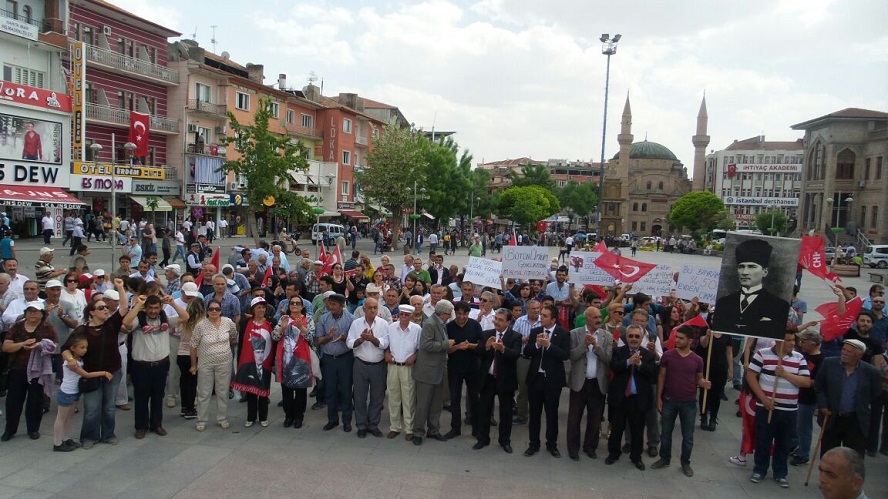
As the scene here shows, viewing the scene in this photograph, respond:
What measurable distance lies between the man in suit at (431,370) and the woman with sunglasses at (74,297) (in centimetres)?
461

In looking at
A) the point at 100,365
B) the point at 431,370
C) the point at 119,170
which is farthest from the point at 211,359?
the point at 119,170

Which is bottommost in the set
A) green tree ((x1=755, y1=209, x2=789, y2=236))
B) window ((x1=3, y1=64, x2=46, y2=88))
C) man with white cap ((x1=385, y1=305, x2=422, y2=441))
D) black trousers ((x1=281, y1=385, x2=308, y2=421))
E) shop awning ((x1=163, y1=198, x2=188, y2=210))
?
black trousers ((x1=281, y1=385, x2=308, y2=421))

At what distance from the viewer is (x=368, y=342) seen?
801cm

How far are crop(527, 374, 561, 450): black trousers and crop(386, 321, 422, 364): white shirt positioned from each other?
151 centimetres

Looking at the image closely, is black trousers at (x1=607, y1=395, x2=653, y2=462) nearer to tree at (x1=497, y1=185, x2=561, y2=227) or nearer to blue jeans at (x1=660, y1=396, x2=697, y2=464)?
blue jeans at (x1=660, y1=396, x2=697, y2=464)

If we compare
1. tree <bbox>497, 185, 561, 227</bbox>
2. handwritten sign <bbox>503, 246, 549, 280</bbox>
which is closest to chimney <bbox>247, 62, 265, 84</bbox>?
tree <bbox>497, 185, 561, 227</bbox>

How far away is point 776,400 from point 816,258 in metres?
4.89

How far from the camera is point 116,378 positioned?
7.54 meters

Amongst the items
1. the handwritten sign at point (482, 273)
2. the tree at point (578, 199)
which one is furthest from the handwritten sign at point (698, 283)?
the tree at point (578, 199)

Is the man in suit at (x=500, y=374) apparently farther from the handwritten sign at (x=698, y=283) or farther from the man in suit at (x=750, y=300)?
the handwritten sign at (x=698, y=283)

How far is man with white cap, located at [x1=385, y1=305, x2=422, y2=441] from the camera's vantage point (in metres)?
7.94

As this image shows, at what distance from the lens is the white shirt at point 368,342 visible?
26.1 ft

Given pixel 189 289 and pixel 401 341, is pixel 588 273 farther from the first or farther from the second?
pixel 189 289

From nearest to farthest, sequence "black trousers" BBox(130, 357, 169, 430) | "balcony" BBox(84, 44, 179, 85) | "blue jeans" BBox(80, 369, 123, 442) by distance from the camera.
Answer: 1. "blue jeans" BBox(80, 369, 123, 442)
2. "black trousers" BBox(130, 357, 169, 430)
3. "balcony" BBox(84, 44, 179, 85)
